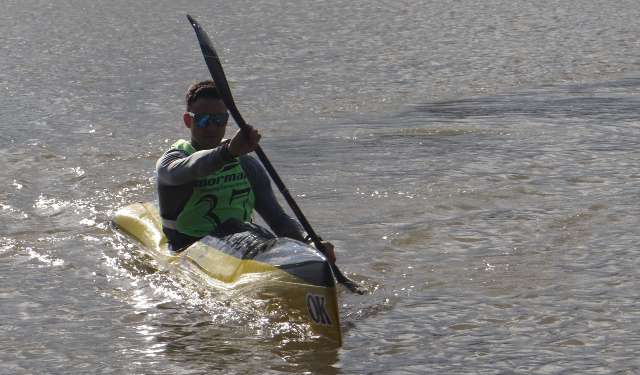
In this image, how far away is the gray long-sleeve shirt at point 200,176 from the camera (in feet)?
26.0

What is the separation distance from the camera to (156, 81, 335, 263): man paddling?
8406 millimetres

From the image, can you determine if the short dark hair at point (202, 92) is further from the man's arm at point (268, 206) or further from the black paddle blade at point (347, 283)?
the black paddle blade at point (347, 283)

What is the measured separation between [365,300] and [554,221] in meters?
2.78

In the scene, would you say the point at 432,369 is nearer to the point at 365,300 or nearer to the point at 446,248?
the point at 365,300

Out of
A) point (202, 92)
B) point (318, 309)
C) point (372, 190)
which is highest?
point (202, 92)

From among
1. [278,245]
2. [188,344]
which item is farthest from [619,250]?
[188,344]

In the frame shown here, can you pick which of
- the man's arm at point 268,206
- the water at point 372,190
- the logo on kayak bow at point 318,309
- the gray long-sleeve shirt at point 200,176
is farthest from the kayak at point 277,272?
the man's arm at point 268,206

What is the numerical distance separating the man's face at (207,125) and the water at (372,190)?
3.20 ft

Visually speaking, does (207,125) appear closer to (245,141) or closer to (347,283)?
(245,141)

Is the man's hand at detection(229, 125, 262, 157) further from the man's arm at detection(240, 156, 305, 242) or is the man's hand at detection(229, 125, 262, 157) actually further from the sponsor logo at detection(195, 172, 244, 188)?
the man's arm at detection(240, 156, 305, 242)

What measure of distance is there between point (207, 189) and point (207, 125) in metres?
0.44

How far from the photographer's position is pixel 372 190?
40.1 feet

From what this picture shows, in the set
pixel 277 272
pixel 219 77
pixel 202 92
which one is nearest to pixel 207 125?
pixel 202 92

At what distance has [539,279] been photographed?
8844 mm
